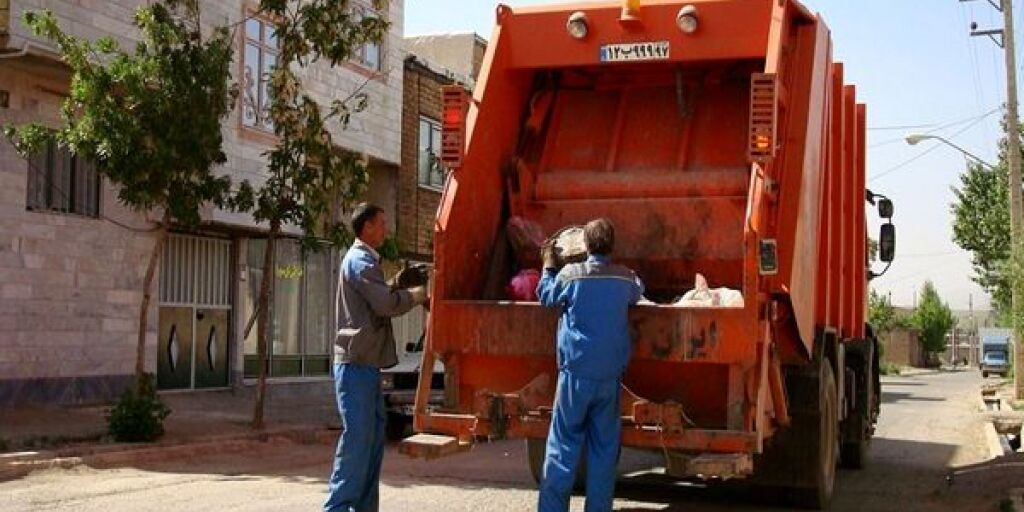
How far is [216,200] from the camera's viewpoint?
42.2 feet

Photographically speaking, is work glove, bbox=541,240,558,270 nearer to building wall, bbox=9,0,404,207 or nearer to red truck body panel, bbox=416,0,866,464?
red truck body panel, bbox=416,0,866,464

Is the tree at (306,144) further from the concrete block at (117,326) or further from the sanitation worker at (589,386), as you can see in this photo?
the sanitation worker at (589,386)

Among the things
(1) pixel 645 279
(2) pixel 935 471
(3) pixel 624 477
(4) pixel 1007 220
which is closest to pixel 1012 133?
(4) pixel 1007 220

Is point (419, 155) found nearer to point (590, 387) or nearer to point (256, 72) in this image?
point (256, 72)

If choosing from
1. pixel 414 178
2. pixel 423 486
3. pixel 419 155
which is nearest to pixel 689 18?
pixel 423 486

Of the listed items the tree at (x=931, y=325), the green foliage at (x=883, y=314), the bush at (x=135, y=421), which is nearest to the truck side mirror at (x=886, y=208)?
the bush at (x=135, y=421)

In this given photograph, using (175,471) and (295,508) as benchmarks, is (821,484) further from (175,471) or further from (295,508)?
(175,471)

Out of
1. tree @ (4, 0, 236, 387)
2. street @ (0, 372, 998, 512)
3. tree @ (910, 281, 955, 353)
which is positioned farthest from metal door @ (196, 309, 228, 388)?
tree @ (910, 281, 955, 353)

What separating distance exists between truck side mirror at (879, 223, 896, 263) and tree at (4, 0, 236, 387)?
705 centimetres

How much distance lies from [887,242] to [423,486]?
537 centimetres

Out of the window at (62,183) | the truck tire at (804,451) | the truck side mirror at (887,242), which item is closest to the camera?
the truck tire at (804,451)

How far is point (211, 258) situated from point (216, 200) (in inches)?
247

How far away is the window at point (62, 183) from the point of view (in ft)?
48.8

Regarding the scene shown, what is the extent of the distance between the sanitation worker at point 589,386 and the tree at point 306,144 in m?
7.91
